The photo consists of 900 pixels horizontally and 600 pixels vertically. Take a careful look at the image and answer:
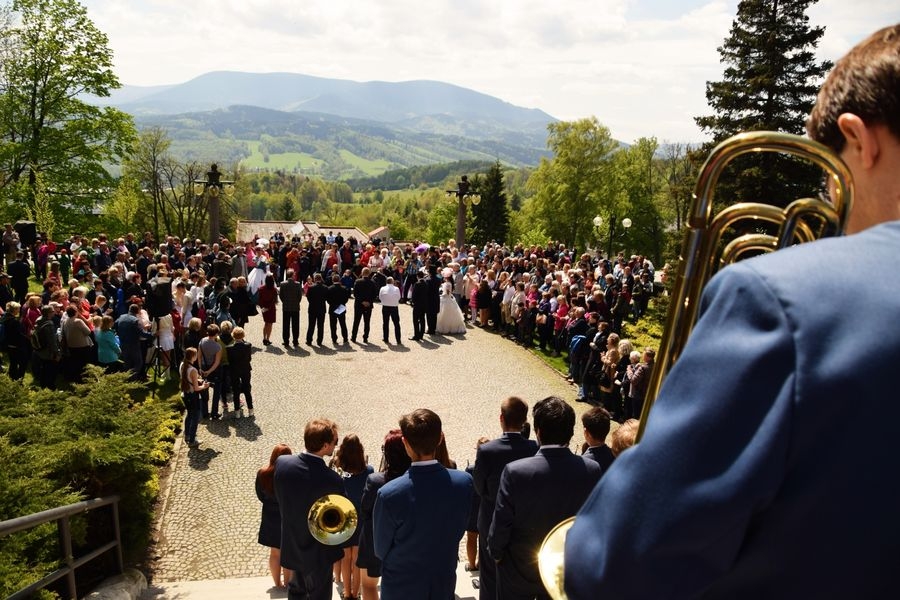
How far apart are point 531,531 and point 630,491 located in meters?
3.69

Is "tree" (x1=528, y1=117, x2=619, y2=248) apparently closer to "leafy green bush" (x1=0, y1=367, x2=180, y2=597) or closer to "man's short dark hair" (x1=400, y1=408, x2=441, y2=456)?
"leafy green bush" (x1=0, y1=367, x2=180, y2=597)

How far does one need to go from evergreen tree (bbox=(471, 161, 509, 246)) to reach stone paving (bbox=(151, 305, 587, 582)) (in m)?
43.3

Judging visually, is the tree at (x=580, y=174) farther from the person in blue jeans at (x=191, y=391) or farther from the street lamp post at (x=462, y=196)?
the person in blue jeans at (x=191, y=391)

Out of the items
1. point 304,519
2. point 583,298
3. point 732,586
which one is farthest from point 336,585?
point 583,298

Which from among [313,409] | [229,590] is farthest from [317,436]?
[313,409]

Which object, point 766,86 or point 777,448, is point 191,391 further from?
point 766,86

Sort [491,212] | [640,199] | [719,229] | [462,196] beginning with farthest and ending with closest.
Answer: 1. [491,212]
2. [640,199]
3. [462,196]
4. [719,229]

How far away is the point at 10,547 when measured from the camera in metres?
4.65

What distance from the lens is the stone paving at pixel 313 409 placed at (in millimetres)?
8008

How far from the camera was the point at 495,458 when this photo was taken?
17.3 ft

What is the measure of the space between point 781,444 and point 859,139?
1.98 feet

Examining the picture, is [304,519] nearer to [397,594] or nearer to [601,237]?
[397,594]

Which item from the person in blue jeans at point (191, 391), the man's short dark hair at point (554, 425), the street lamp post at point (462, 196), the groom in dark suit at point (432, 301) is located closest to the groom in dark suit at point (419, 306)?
the groom in dark suit at point (432, 301)

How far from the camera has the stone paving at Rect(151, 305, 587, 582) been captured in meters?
8.01
